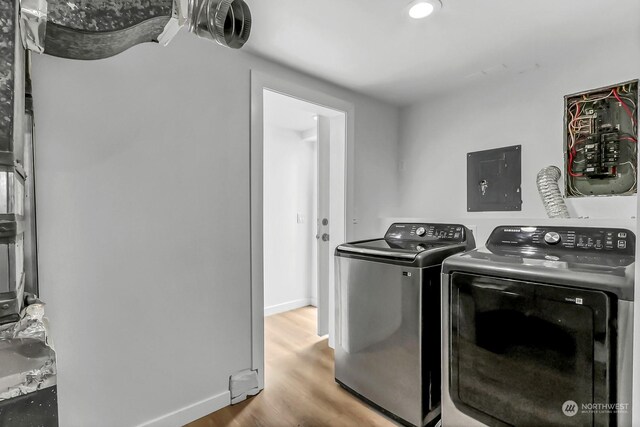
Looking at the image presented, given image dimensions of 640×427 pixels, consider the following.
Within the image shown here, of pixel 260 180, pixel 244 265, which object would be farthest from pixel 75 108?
pixel 244 265

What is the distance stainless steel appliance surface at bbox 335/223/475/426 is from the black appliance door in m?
0.19

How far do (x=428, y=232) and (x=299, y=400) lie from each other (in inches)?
55.9

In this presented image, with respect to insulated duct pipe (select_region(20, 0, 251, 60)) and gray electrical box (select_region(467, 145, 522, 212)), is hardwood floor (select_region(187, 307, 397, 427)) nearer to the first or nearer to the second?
gray electrical box (select_region(467, 145, 522, 212))

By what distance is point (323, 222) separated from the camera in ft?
9.78

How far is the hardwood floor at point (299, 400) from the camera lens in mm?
1766

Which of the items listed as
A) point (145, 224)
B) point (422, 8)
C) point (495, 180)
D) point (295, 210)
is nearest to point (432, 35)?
point (422, 8)

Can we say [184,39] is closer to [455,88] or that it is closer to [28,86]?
[28,86]

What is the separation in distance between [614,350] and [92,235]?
2222mm

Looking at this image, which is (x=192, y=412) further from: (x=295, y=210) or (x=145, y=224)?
(x=295, y=210)

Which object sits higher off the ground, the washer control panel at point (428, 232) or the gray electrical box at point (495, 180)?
the gray electrical box at point (495, 180)

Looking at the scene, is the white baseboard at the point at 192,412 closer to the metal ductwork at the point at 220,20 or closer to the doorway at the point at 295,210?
the doorway at the point at 295,210

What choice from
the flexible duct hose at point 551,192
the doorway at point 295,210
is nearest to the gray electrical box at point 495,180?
the flexible duct hose at point 551,192

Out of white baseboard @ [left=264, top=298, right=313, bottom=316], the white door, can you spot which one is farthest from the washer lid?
white baseboard @ [left=264, top=298, right=313, bottom=316]

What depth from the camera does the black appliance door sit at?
3.77ft
